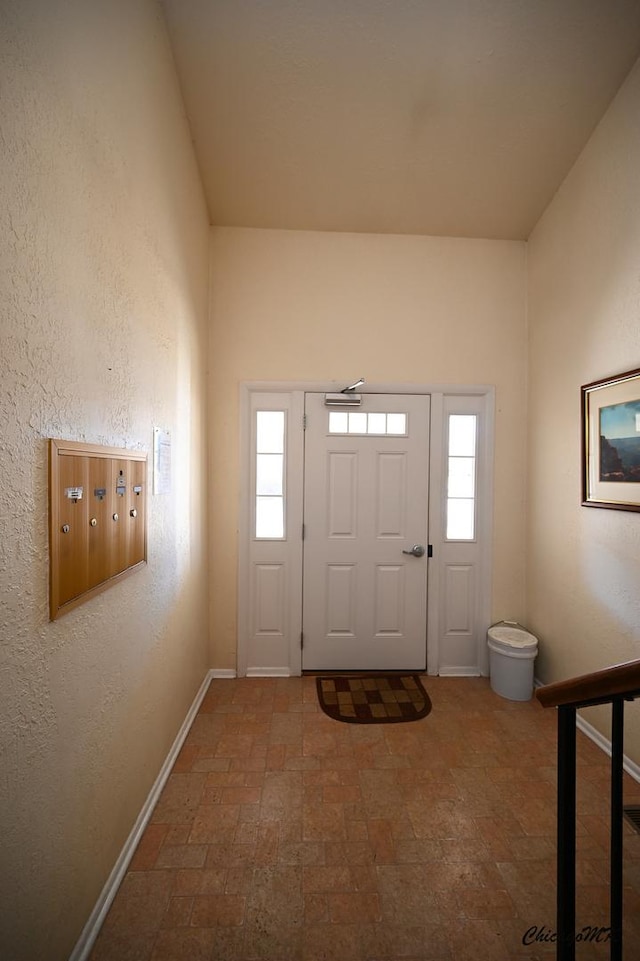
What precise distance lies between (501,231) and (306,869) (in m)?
3.76

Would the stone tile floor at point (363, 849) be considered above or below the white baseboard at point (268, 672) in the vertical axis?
below

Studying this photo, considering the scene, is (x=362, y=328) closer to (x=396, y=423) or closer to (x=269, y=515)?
(x=396, y=423)

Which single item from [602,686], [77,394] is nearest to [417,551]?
[602,686]

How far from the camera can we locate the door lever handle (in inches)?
120

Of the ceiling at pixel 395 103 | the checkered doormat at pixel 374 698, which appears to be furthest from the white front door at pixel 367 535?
the ceiling at pixel 395 103

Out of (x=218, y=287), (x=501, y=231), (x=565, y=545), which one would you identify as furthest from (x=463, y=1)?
(x=565, y=545)

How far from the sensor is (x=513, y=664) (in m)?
2.76

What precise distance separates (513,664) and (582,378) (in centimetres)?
185

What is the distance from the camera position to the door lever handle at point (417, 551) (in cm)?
306

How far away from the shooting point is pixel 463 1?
72.3 inches

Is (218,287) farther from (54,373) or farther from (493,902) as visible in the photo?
(493,902)

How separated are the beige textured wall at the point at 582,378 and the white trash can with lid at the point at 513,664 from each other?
147mm

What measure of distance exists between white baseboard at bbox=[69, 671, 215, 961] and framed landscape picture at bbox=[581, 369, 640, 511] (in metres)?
2.59

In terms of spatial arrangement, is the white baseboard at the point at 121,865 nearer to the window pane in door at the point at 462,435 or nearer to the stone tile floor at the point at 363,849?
the stone tile floor at the point at 363,849
